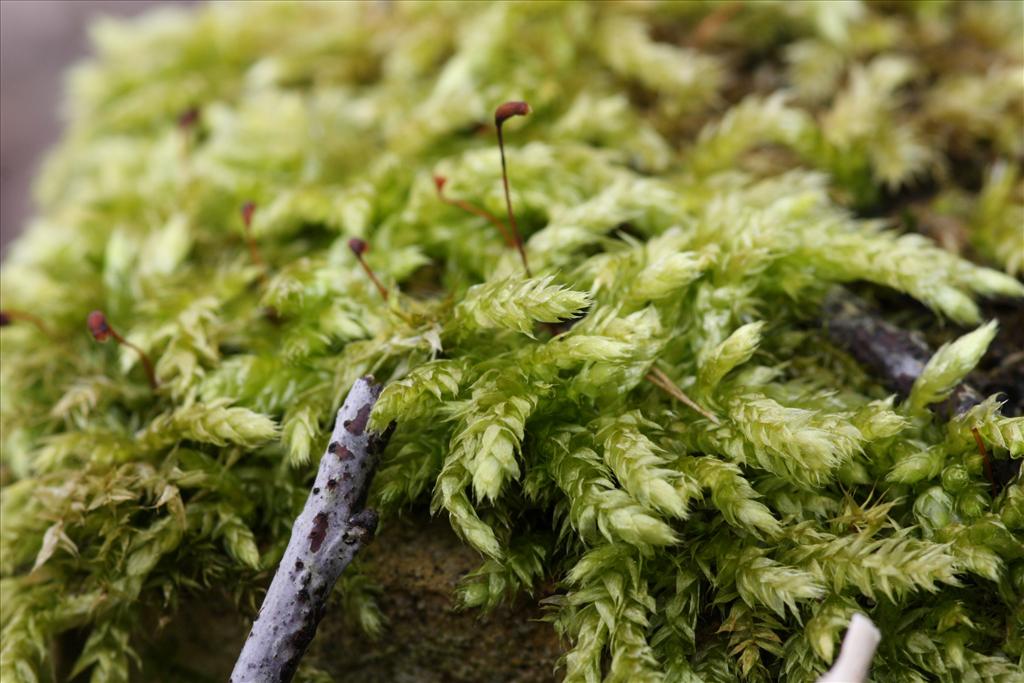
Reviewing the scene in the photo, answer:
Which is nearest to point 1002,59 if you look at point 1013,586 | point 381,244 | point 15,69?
point 1013,586

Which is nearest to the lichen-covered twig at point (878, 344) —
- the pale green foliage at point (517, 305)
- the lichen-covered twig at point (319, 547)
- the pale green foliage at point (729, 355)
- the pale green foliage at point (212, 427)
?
the pale green foliage at point (729, 355)

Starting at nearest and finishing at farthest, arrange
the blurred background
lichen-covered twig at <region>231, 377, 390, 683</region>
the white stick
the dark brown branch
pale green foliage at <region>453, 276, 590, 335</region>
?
the white stick → lichen-covered twig at <region>231, 377, 390, 683</region> → pale green foliage at <region>453, 276, 590, 335</region> → the dark brown branch → the blurred background

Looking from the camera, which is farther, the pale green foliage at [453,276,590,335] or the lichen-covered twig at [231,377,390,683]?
the pale green foliage at [453,276,590,335]

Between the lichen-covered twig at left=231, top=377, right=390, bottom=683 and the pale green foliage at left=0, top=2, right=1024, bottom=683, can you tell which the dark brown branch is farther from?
the lichen-covered twig at left=231, top=377, right=390, bottom=683

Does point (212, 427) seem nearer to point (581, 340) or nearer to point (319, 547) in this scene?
point (319, 547)

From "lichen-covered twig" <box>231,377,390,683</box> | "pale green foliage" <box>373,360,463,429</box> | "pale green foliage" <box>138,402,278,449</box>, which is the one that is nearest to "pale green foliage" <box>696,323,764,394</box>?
"pale green foliage" <box>373,360,463,429</box>

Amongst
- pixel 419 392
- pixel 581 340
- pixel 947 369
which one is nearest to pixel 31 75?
pixel 419 392
